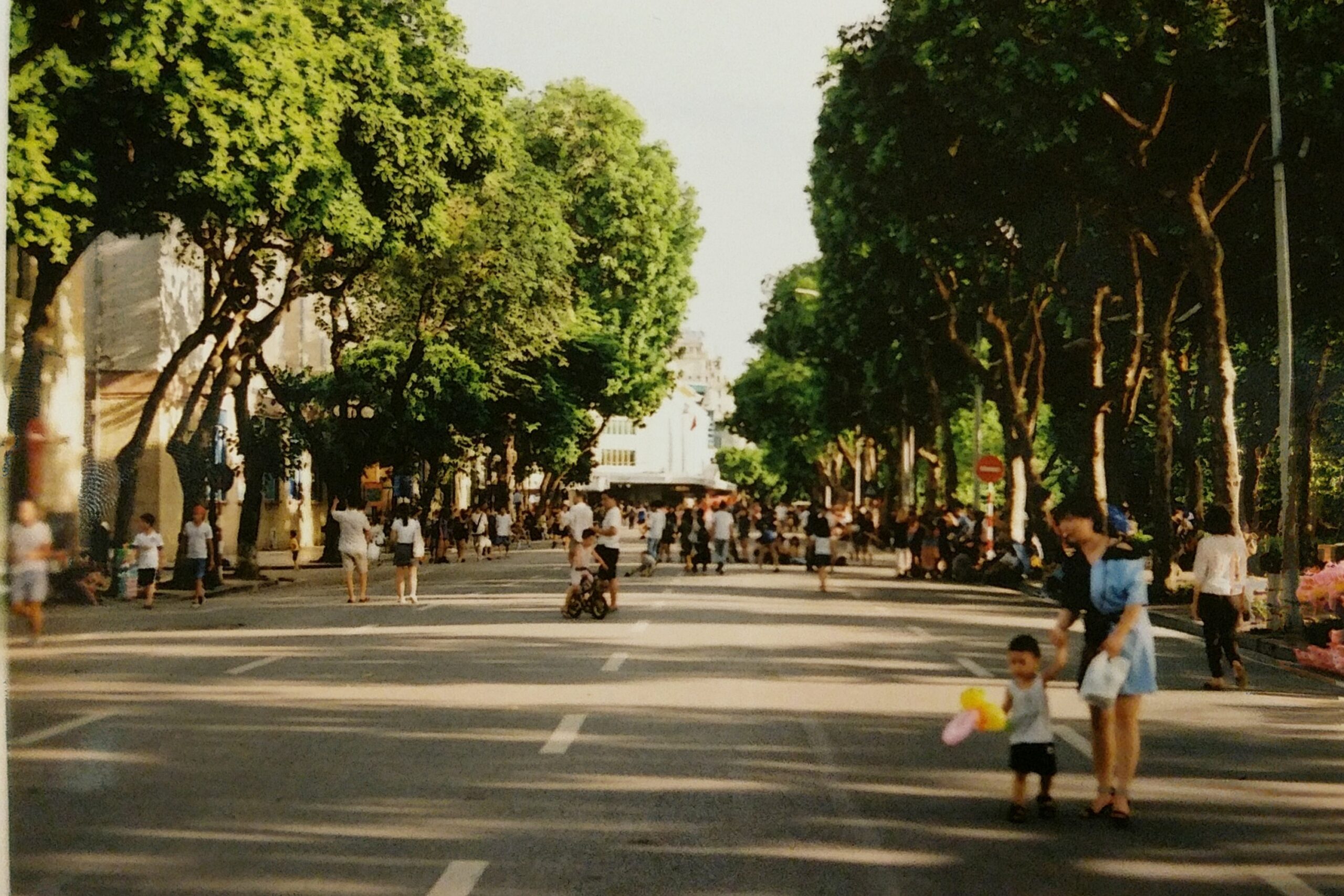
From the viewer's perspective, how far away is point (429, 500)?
56.2 m

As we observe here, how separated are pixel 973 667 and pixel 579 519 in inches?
425

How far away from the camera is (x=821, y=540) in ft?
118

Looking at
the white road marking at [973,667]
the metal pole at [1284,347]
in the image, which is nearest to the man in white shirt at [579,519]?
the white road marking at [973,667]

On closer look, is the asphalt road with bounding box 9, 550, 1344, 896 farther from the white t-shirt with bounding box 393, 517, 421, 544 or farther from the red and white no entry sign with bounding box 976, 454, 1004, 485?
the red and white no entry sign with bounding box 976, 454, 1004, 485

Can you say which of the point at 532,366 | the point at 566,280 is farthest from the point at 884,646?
the point at 532,366

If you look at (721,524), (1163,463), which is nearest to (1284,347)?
(1163,463)

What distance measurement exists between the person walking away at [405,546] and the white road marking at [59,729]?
15863 mm

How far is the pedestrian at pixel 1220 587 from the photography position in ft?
55.6

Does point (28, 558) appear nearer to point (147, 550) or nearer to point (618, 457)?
point (147, 550)

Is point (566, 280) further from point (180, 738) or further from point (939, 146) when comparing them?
point (180, 738)

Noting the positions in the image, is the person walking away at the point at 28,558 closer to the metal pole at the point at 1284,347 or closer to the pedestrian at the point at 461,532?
the metal pole at the point at 1284,347

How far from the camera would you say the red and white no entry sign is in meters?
44.3

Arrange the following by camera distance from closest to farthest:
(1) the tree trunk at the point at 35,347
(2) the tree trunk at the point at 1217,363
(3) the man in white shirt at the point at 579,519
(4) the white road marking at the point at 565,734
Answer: (4) the white road marking at the point at 565,734, (1) the tree trunk at the point at 35,347, (3) the man in white shirt at the point at 579,519, (2) the tree trunk at the point at 1217,363

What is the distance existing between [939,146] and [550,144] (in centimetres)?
3928
